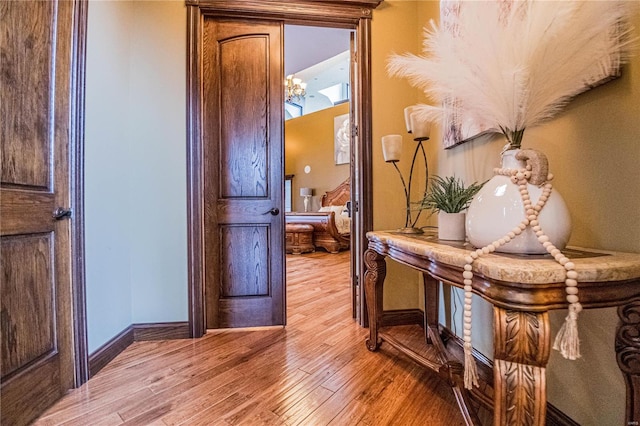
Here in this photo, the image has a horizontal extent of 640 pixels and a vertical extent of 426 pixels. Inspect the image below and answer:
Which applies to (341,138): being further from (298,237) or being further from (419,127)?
(419,127)

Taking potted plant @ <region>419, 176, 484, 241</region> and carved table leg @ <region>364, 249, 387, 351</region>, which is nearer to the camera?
potted plant @ <region>419, 176, 484, 241</region>

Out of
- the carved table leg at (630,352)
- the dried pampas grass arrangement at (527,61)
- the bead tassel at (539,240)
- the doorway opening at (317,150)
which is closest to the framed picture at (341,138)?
the doorway opening at (317,150)

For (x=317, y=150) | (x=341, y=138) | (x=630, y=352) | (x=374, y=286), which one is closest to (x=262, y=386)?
(x=374, y=286)

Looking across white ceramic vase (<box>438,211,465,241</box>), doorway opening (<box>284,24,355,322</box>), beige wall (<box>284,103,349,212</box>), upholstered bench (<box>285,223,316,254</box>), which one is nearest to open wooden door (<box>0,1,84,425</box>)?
white ceramic vase (<box>438,211,465,241</box>)

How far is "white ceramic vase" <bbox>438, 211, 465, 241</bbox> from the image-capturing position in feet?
4.16

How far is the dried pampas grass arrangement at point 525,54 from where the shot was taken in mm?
796

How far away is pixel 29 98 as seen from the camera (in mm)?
1284

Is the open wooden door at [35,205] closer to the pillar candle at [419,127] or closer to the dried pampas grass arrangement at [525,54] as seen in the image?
the dried pampas grass arrangement at [525,54]

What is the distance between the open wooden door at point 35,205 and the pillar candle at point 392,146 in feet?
5.55

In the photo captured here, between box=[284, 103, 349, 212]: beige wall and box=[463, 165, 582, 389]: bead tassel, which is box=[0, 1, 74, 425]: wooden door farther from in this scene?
box=[284, 103, 349, 212]: beige wall

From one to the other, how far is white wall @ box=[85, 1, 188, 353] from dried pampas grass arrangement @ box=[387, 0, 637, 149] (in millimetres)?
1766

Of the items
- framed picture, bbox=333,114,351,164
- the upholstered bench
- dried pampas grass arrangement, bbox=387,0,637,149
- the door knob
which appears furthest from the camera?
framed picture, bbox=333,114,351,164

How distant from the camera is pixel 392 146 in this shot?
5.93ft

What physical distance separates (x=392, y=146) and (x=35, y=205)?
5.90 feet
